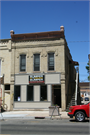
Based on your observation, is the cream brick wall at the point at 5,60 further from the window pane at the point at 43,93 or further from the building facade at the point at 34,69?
the window pane at the point at 43,93

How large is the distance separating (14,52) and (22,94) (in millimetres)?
5175

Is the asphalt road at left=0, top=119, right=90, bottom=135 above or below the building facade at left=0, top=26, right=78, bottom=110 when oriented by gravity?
below

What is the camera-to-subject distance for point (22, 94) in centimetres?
2067

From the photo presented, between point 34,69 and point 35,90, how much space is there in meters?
2.48

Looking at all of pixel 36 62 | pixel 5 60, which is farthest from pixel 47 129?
pixel 5 60

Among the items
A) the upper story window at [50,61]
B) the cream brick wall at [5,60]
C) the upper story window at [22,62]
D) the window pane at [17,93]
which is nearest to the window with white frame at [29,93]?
the window pane at [17,93]

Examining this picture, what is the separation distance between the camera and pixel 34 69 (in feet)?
68.8

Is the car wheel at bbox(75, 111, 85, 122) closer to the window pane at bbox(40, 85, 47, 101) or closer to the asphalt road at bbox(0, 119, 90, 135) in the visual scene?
the asphalt road at bbox(0, 119, 90, 135)

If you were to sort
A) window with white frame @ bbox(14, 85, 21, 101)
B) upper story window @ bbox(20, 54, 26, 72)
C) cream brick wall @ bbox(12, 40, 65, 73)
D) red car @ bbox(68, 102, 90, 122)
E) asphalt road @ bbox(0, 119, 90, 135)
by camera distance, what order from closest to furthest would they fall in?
asphalt road @ bbox(0, 119, 90, 135) < red car @ bbox(68, 102, 90, 122) < cream brick wall @ bbox(12, 40, 65, 73) < window with white frame @ bbox(14, 85, 21, 101) < upper story window @ bbox(20, 54, 26, 72)

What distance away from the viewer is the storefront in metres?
20.1

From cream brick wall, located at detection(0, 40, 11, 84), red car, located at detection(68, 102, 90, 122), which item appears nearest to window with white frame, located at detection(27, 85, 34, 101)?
cream brick wall, located at detection(0, 40, 11, 84)

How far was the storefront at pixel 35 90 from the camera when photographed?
20125 mm

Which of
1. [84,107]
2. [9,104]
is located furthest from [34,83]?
[84,107]

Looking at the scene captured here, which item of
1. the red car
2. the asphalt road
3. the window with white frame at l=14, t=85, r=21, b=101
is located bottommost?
the asphalt road
